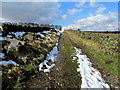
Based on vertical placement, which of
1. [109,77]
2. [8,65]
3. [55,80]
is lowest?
[109,77]

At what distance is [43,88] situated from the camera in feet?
25.9

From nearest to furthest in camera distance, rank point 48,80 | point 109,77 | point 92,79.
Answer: point 48,80, point 92,79, point 109,77

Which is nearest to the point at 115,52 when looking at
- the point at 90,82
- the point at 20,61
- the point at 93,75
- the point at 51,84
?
the point at 93,75

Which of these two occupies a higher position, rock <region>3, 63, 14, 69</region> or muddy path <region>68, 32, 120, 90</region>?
rock <region>3, 63, 14, 69</region>

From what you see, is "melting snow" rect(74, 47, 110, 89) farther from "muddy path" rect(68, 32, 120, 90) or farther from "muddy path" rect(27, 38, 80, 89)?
"muddy path" rect(27, 38, 80, 89)

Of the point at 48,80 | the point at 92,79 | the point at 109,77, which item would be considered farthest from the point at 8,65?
the point at 109,77

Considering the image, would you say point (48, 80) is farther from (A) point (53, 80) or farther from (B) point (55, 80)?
(B) point (55, 80)

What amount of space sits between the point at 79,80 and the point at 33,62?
456 cm

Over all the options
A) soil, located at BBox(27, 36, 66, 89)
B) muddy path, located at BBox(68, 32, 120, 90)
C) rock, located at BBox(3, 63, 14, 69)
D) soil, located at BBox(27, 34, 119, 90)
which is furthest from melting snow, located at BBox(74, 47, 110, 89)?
rock, located at BBox(3, 63, 14, 69)

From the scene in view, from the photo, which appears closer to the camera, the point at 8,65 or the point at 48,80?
the point at 48,80

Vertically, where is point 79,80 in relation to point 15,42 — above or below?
below

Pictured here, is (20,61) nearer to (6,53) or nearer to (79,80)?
(6,53)

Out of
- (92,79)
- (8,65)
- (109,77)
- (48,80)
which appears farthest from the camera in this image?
(109,77)

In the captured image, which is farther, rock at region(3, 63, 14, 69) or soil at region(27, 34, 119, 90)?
rock at region(3, 63, 14, 69)
